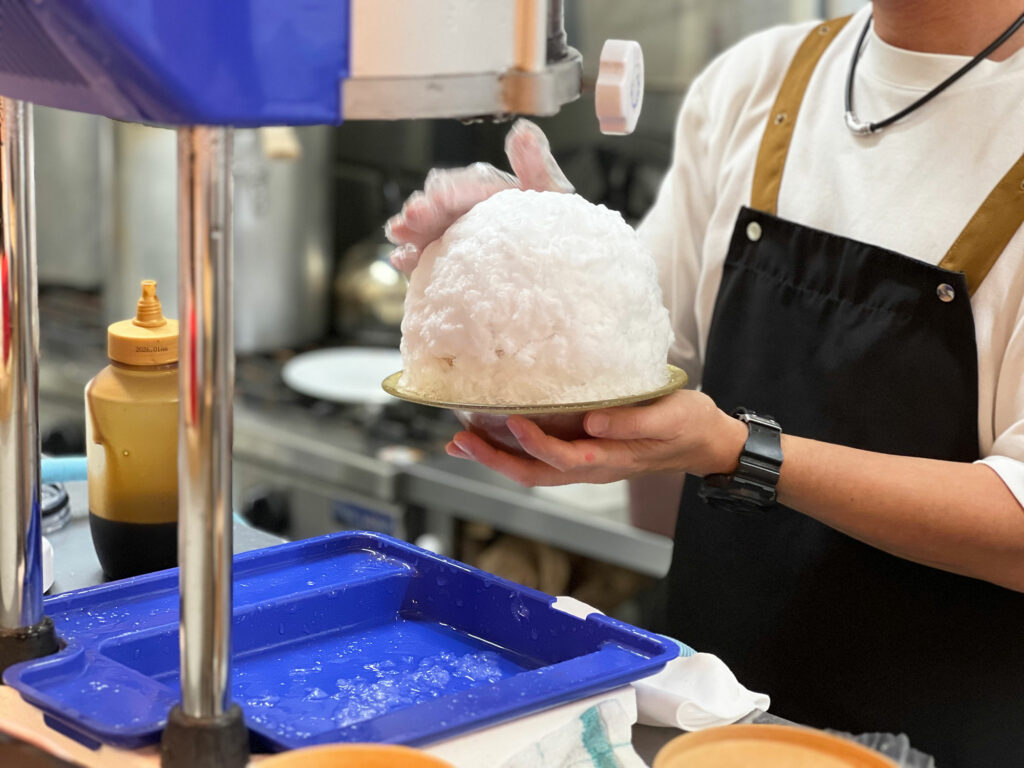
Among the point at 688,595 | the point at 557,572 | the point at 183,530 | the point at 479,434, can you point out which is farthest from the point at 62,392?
the point at 183,530

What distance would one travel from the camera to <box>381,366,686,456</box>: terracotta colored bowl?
97 cm

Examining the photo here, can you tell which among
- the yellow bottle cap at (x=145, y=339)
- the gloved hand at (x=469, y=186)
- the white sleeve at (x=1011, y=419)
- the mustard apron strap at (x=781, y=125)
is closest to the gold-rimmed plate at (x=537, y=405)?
the gloved hand at (x=469, y=186)

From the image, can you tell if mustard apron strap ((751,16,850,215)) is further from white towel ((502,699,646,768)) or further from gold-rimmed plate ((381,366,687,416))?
white towel ((502,699,646,768))

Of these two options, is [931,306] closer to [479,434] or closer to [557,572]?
[479,434]

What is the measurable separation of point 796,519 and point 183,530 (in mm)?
836

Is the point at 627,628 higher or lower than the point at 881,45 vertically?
lower

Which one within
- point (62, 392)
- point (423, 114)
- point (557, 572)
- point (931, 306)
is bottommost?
point (557, 572)

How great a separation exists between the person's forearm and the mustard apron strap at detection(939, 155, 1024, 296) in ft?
0.70

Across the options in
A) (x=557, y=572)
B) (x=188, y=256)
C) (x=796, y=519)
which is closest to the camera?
(x=188, y=256)

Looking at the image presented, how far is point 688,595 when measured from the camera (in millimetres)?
1521

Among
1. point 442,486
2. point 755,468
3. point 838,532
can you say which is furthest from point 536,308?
point 442,486

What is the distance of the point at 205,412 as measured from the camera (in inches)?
29.6

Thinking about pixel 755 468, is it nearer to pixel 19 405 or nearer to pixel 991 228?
pixel 991 228

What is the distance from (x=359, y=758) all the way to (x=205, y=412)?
0.22 m
